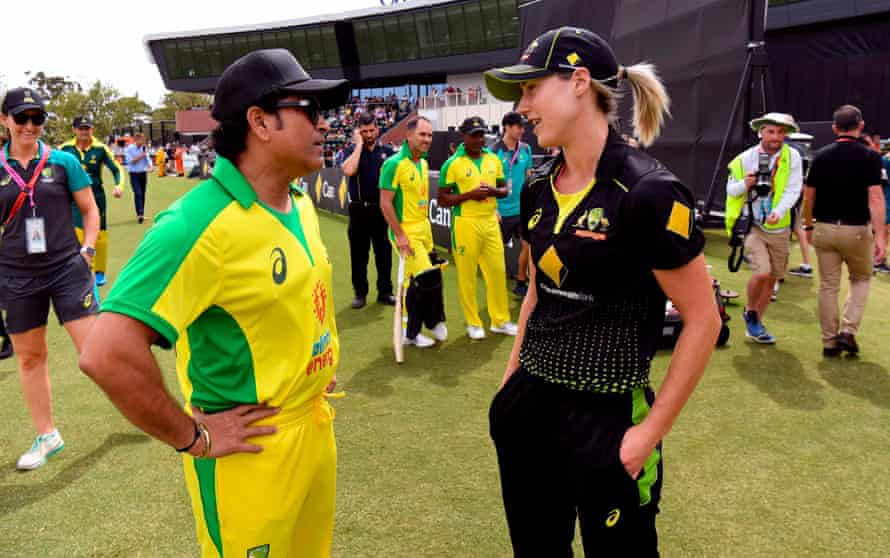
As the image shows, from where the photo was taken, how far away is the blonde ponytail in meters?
2.05

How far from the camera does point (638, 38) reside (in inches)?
508

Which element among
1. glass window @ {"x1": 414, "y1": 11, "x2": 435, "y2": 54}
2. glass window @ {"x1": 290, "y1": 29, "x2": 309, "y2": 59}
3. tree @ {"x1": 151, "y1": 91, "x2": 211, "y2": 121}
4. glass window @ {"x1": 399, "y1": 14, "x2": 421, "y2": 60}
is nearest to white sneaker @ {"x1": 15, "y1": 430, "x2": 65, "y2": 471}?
glass window @ {"x1": 414, "y1": 11, "x2": 435, "y2": 54}

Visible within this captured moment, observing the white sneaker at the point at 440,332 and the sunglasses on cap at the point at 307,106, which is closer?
the sunglasses on cap at the point at 307,106

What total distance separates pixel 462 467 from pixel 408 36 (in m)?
48.7

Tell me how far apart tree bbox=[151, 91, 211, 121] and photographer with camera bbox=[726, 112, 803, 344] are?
3382 inches

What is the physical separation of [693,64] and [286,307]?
12.2 meters

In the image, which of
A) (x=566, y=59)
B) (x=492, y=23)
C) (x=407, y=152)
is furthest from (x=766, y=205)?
(x=492, y=23)

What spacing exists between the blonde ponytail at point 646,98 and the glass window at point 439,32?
4686cm

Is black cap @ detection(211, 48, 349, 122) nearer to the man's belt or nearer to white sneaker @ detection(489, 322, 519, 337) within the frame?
white sneaker @ detection(489, 322, 519, 337)

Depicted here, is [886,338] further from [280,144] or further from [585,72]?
[280,144]

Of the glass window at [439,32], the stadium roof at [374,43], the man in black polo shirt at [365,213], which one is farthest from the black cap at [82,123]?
the glass window at [439,32]

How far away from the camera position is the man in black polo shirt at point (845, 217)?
5.67 metres

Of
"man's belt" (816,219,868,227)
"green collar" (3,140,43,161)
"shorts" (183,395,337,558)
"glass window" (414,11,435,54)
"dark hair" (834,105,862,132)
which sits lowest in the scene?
"man's belt" (816,219,868,227)

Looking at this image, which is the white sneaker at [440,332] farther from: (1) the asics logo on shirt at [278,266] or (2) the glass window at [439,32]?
(2) the glass window at [439,32]
